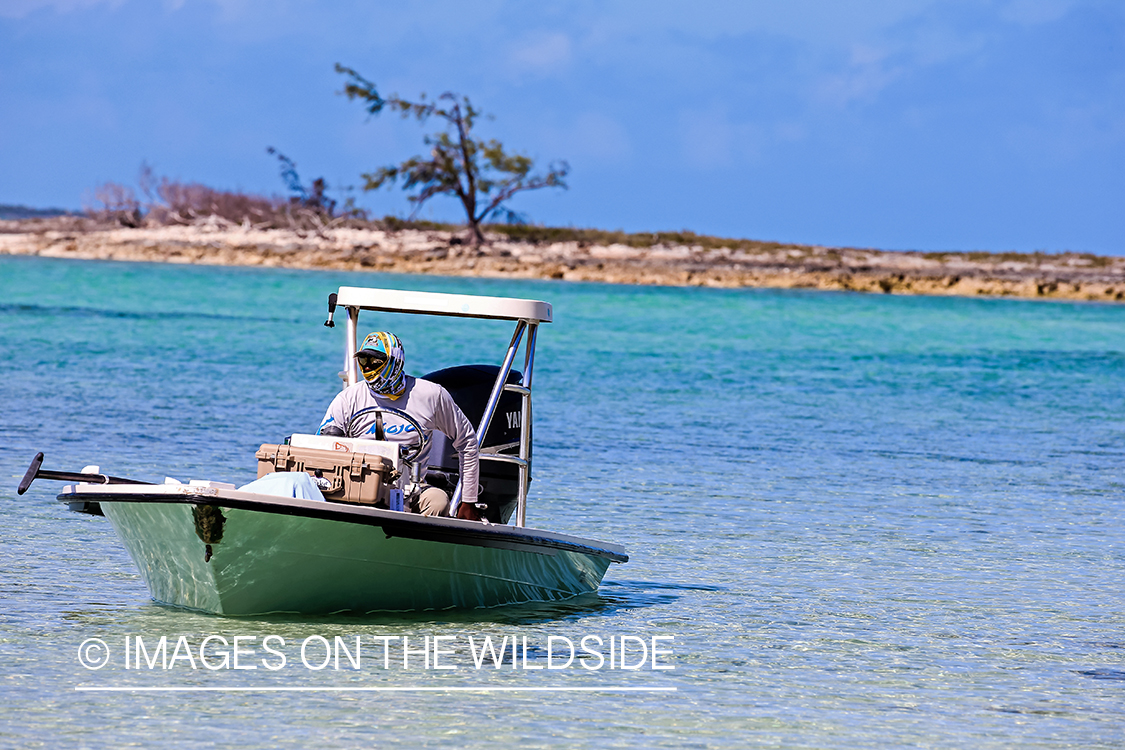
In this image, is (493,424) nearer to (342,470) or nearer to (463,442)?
(463,442)

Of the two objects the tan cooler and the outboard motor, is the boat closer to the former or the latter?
the tan cooler

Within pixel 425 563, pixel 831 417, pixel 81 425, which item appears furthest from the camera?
pixel 831 417

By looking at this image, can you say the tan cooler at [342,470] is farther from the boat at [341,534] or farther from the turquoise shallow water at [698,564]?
the turquoise shallow water at [698,564]

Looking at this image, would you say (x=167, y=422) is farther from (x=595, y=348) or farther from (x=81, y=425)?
(x=595, y=348)

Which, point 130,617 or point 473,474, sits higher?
point 473,474

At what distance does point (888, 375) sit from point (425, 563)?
76.9 ft

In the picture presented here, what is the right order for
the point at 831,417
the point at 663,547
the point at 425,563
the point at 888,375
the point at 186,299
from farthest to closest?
the point at 186,299 → the point at 888,375 → the point at 831,417 → the point at 663,547 → the point at 425,563

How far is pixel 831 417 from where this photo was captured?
21484 mm

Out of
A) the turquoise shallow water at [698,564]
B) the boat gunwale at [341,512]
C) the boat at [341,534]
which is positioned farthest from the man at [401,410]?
the turquoise shallow water at [698,564]

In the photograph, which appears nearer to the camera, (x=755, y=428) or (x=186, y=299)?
(x=755, y=428)

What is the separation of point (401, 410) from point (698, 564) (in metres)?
3.17

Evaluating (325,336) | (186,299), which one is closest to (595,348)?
(325,336)

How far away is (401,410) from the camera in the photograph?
26.5ft

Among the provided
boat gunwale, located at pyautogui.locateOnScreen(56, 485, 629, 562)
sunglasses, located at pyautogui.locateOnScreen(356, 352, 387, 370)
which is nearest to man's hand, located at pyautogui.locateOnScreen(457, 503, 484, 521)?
boat gunwale, located at pyautogui.locateOnScreen(56, 485, 629, 562)
